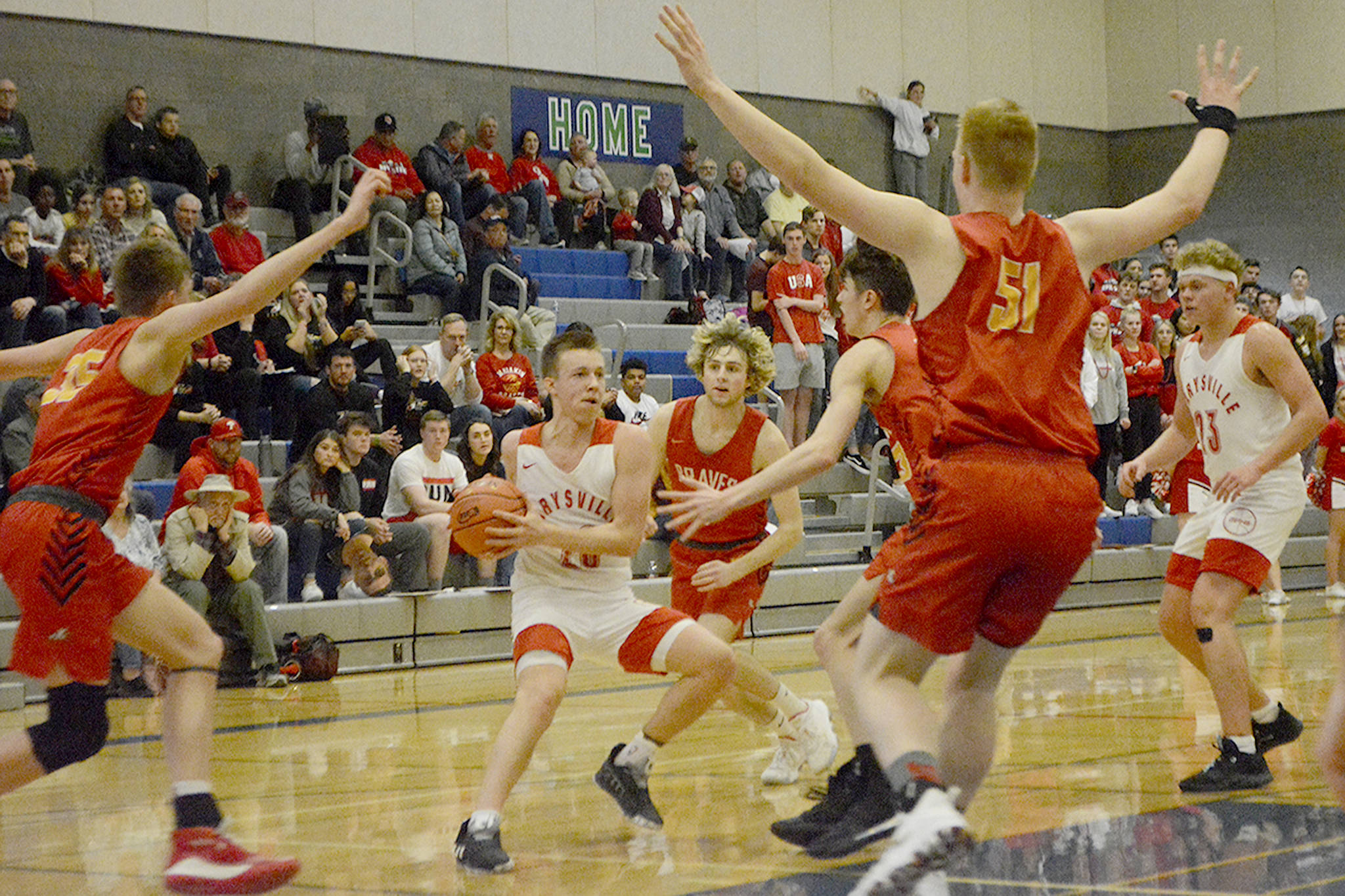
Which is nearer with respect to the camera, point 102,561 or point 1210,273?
point 102,561

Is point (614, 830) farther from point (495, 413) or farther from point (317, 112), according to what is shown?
point (317, 112)

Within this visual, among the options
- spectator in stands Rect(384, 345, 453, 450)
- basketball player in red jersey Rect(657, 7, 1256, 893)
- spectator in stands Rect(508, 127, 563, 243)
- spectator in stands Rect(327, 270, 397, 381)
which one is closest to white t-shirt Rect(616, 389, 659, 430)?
spectator in stands Rect(384, 345, 453, 450)

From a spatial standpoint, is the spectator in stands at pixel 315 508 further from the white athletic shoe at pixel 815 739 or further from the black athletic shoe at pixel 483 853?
the black athletic shoe at pixel 483 853

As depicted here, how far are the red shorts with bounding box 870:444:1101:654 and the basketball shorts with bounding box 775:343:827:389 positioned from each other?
31.1 feet

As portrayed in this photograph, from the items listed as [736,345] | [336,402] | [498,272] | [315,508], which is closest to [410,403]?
[336,402]

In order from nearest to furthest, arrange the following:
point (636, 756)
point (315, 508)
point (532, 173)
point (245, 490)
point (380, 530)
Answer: point (636, 756) → point (245, 490) → point (315, 508) → point (380, 530) → point (532, 173)

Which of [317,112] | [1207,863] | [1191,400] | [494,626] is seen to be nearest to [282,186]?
[317,112]

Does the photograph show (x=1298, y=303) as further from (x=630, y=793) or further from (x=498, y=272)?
(x=630, y=793)

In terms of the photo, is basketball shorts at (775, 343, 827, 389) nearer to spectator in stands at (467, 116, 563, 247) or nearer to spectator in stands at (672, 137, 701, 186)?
spectator in stands at (467, 116, 563, 247)

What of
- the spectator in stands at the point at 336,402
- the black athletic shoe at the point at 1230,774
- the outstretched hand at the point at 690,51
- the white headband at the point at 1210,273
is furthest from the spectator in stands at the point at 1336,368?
the outstretched hand at the point at 690,51

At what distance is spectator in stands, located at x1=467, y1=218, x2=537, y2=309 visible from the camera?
13867 mm

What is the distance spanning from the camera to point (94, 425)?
4.07 meters

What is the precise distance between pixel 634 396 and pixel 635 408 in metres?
0.17

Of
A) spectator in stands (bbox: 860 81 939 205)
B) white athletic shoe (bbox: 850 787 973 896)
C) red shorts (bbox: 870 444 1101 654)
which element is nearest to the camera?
white athletic shoe (bbox: 850 787 973 896)
